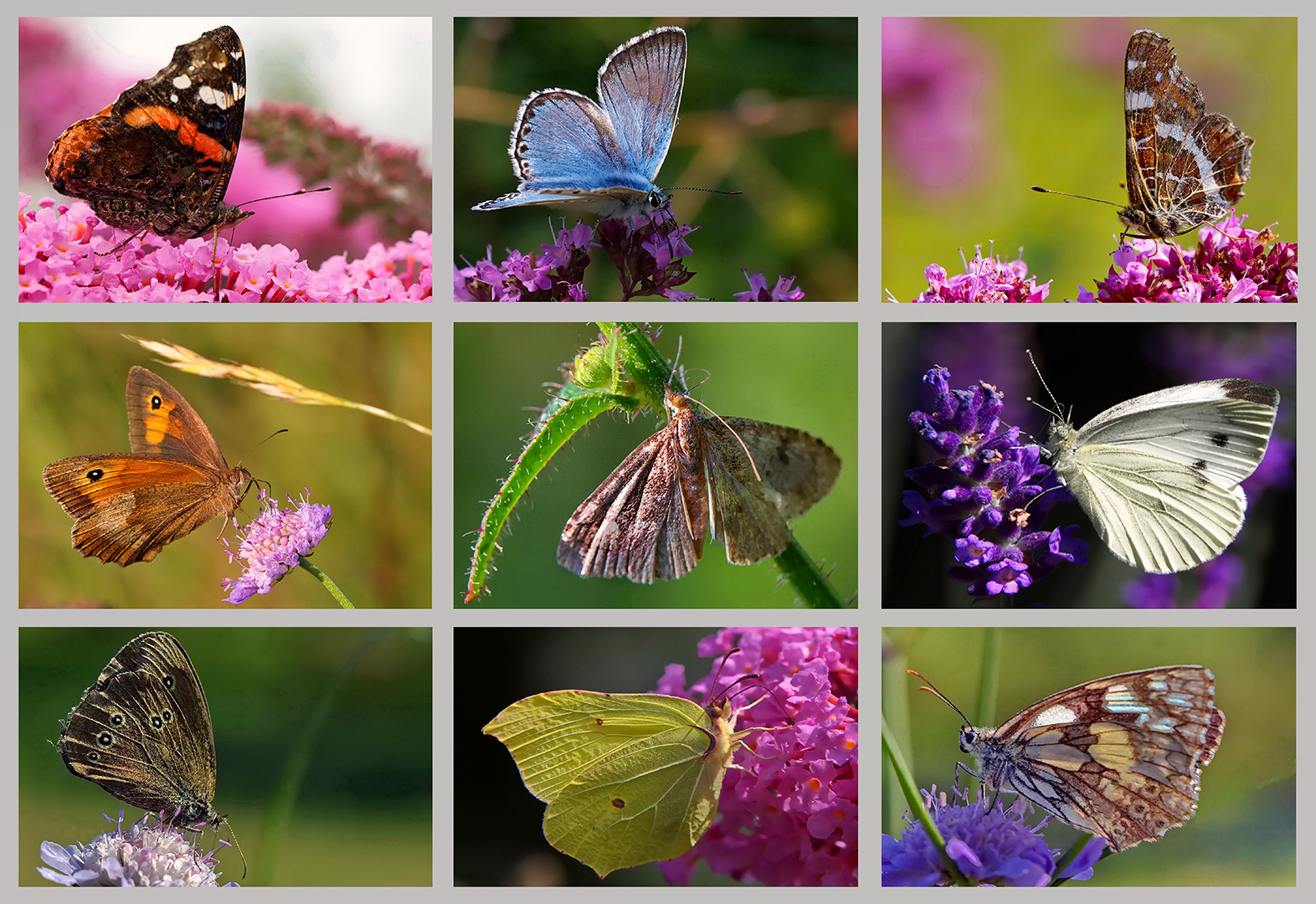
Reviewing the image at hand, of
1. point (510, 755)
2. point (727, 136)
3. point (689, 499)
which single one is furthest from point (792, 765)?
point (727, 136)

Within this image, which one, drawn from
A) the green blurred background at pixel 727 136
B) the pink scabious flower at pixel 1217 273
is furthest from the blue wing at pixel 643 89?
the pink scabious flower at pixel 1217 273

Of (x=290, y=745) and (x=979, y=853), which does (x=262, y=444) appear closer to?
(x=290, y=745)

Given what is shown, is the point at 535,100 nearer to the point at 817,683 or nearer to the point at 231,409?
the point at 231,409

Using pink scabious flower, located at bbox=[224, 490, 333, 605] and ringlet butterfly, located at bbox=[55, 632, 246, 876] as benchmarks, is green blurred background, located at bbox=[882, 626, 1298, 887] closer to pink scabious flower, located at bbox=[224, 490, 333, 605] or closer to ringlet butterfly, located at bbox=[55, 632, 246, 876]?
pink scabious flower, located at bbox=[224, 490, 333, 605]

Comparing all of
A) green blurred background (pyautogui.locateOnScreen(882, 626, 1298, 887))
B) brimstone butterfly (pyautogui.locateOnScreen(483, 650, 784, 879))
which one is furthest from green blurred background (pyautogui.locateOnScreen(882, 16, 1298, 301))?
brimstone butterfly (pyautogui.locateOnScreen(483, 650, 784, 879))

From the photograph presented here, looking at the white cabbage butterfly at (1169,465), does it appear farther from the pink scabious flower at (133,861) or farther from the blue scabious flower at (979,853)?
the pink scabious flower at (133,861)
